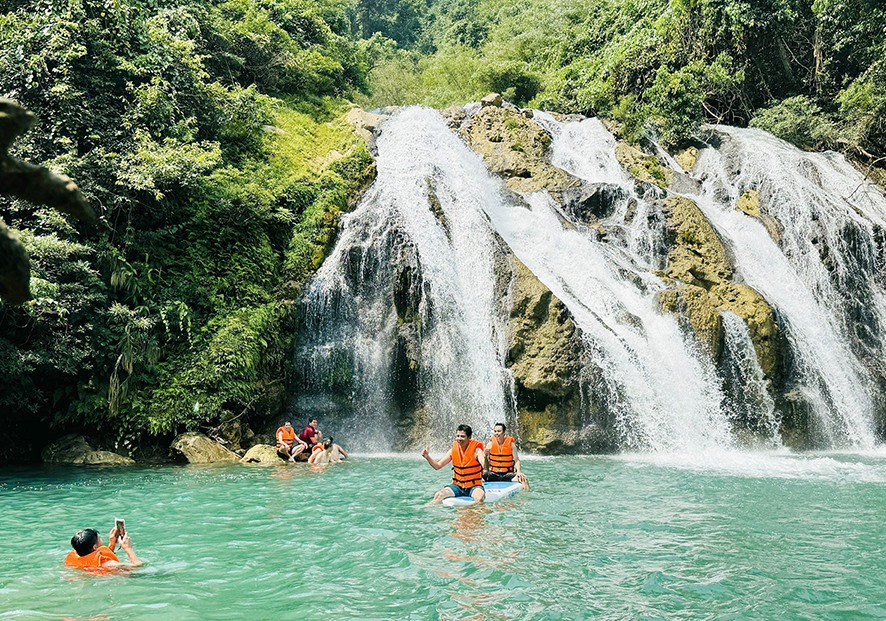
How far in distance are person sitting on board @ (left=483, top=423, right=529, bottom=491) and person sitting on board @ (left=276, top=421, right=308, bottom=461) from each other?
458cm

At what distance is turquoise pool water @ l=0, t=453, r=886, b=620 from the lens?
527 cm

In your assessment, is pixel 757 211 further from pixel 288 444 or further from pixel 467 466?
pixel 467 466

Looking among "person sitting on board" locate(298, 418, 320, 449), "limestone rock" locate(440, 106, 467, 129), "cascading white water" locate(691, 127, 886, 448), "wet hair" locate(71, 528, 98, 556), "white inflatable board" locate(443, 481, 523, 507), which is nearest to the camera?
"wet hair" locate(71, 528, 98, 556)

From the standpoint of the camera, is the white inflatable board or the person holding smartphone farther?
the white inflatable board

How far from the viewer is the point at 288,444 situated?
13055 mm

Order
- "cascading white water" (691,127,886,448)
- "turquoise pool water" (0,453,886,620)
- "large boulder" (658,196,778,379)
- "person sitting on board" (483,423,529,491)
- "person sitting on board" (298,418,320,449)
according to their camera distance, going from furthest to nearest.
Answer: "cascading white water" (691,127,886,448) → "large boulder" (658,196,778,379) → "person sitting on board" (298,418,320,449) → "person sitting on board" (483,423,529,491) → "turquoise pool water" (0,453,886,620)

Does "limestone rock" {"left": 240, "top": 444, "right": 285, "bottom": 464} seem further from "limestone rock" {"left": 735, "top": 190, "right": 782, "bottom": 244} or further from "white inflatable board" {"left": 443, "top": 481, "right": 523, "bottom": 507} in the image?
"limestone rock" {"left": 735, "top": 190, "right": 782, "bottom": 244}

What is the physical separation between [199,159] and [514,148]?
10335 millimetres

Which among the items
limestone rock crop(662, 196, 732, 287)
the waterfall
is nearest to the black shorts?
the waterfall

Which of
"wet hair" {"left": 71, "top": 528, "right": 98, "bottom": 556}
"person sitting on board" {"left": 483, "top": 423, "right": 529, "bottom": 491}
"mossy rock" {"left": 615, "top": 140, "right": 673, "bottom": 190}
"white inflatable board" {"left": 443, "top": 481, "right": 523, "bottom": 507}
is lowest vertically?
"white inflatable board" {"left": 443, "top": 481, "right": 523, "bottom": 507}

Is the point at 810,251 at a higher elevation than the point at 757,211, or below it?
below

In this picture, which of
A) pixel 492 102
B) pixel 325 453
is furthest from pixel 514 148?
pixel 325 453

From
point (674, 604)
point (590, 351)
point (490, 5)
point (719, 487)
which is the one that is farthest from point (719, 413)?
point (490, 5)

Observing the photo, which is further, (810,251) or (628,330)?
(810,251)
